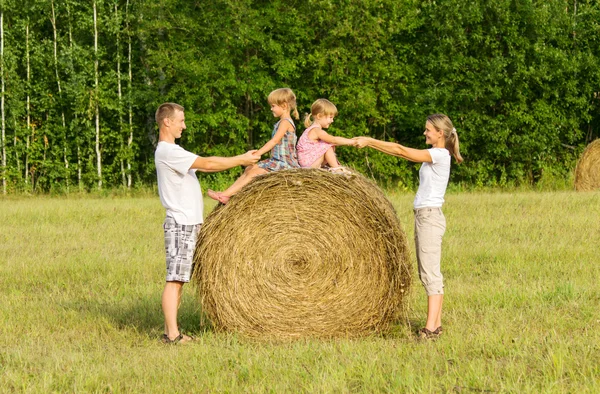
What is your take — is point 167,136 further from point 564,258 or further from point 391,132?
point 391,132

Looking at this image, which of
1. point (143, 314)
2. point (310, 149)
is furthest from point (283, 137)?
point (143, 314)

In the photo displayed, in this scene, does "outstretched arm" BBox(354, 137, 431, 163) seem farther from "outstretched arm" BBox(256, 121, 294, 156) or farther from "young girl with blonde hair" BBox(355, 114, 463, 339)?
"outstretched arm" BBox(256, 121, 294, 156)

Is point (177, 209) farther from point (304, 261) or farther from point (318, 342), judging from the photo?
point (318, 342)

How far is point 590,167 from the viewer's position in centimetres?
2006

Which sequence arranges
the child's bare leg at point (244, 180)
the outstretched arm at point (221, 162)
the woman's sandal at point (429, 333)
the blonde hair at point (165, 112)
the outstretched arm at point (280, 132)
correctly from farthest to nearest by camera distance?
1. the outstretched arm at point (280, 132)
2. the child's bare leg at point (244, 180)
3. the blonde hair at point (165, 112)
4. the outstretched arm at point (221, 162)
5. the woman's sandal at point (429, 333)

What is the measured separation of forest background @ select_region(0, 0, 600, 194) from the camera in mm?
22641

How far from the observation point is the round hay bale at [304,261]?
7473 mm

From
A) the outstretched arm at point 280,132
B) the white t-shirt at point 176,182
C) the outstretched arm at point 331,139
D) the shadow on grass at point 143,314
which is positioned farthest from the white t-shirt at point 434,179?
the shadow on grass at point 143,314

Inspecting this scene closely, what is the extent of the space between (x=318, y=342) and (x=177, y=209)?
1.67 m

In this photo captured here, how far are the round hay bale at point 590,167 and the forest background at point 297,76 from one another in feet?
8.41

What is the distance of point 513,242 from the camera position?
1222cm

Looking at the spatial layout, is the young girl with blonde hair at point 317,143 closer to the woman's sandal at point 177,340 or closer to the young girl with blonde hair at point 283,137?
the young girl with blonde hair at point 283,137

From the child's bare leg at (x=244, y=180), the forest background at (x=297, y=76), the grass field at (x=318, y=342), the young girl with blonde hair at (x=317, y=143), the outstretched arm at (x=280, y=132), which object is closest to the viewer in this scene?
the grass field at (x=318, y=342)

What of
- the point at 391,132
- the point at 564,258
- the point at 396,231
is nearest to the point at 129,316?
the point at 396,231
